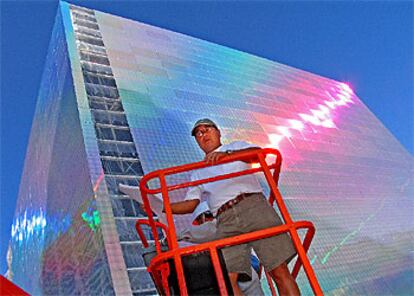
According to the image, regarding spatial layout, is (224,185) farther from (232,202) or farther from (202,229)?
(202,229)

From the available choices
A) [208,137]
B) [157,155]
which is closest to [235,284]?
[208,137]

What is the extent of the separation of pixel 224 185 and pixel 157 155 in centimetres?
326

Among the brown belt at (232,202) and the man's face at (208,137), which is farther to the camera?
the man's face at (208,137)

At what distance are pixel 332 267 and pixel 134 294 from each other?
9.24 feet

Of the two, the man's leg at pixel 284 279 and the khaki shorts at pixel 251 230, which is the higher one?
the khaki shorts at pixel 251 230

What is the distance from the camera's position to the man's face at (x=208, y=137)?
1898mm

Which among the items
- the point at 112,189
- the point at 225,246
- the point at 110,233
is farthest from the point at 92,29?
the point at 225,246

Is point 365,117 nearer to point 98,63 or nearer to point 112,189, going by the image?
point 98,63

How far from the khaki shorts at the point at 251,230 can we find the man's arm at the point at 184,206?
214 mm

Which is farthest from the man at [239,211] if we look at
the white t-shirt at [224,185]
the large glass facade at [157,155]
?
the large glass facade at [157,155]

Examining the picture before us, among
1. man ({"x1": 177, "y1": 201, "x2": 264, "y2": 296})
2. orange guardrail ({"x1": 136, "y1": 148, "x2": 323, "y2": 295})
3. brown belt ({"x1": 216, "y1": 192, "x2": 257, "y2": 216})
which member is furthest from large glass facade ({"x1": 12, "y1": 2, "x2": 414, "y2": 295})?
brown belt ({"x1": 216, "y1": 192, "x2": 257, "y2": 216})

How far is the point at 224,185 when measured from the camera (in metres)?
1.75

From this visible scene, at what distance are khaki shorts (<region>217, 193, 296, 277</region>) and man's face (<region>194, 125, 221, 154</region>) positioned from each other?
0.37 m

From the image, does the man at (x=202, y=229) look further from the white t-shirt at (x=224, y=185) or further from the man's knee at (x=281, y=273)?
the man's knee at (x=281, y=273)
